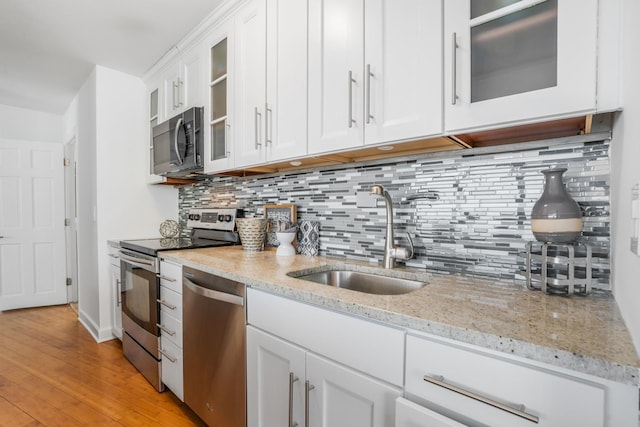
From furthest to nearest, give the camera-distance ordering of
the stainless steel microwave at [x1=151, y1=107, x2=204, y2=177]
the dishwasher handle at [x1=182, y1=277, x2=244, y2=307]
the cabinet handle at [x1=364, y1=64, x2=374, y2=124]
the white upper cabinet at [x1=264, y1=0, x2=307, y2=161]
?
the stainless steel microwave at [x1=151, y1=107, x2=204, y2=177] < the white upper cabinet at [x1=264, y1=0, x2=307, y2=161] < the dishwasher handle at [x1=182, y1=277, x2=244, y2=307] < the cabinet handle at [x1=364, y1=64, x2=374, y2=124]

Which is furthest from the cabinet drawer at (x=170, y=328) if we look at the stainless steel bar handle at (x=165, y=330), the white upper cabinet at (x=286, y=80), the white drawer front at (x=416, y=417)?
the white drawer front at (x=416, y=417)

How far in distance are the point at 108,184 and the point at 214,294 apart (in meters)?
2.13

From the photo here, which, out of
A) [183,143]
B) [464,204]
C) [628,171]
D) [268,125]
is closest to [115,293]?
[183,143]

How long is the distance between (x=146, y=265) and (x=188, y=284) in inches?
23.7

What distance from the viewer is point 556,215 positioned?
959mm

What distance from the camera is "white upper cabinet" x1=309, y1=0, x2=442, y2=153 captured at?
1.08m

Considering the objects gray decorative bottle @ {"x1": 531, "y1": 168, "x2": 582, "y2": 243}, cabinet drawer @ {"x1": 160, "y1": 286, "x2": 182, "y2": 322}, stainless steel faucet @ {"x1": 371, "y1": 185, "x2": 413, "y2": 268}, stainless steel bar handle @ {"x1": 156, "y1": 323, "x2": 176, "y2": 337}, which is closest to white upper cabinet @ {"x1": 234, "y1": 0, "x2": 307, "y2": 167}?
stainless steel faucet @ {"x1": 371, "y1": 185, "x2": 413, "y2": 268}

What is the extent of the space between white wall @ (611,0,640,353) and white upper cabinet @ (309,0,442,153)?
454 millimetres

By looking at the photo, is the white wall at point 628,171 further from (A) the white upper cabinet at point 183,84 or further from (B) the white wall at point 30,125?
(B) the white wall at point 30,125

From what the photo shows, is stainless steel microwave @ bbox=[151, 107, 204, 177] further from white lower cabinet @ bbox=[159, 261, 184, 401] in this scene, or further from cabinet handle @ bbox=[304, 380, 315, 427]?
cabinet handle @ bbox=[304, 380, 315, 427]

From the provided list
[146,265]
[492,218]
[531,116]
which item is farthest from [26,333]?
[531,116]

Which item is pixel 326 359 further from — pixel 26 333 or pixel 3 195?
pixel 3 195

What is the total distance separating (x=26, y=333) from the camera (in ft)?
10.00

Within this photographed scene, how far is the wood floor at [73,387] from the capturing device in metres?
1.78
